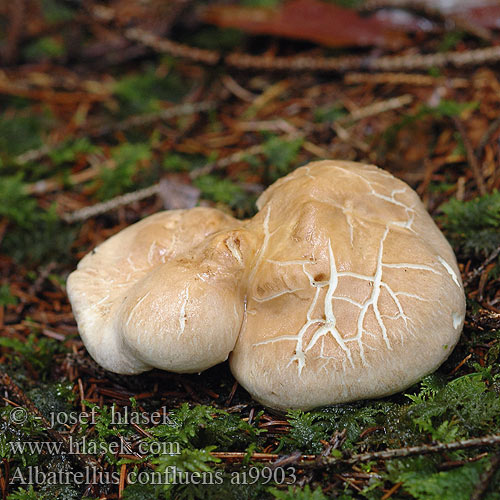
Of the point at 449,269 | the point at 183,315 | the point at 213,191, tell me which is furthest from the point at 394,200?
the point at 213,191

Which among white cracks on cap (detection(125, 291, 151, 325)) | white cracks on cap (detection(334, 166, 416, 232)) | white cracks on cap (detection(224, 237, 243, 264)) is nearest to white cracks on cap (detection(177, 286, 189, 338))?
white cracks on cap (detection(125, 291, 151, 325))

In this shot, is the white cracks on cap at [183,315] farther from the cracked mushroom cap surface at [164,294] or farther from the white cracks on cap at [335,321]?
the white cracks on cap at [335,321]

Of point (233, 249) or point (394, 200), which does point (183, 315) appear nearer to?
point (233, 249)

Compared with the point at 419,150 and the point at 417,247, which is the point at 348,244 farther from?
the point at 419,150

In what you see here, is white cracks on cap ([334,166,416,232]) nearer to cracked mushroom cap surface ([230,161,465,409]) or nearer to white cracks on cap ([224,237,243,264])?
cracked mushroom cap surface ([230,161,465,409])

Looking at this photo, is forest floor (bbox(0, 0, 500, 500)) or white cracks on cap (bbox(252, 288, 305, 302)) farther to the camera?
white cracks on cap (bbox(252, 288, 305, 302))

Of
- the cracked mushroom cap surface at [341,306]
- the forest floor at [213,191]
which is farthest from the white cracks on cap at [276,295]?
the forest floor at [213,191]
